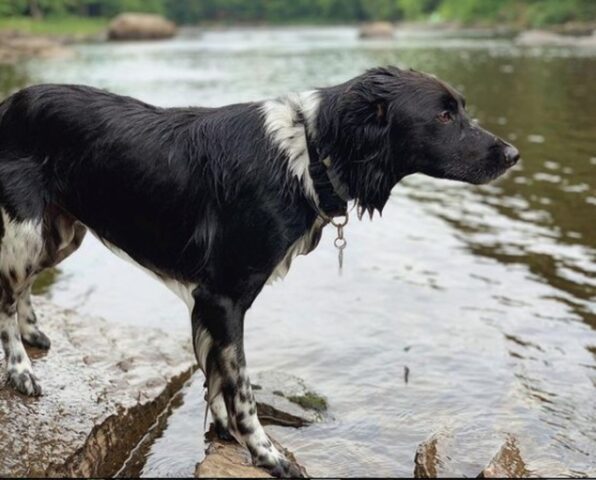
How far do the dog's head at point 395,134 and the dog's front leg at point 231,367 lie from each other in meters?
0.91

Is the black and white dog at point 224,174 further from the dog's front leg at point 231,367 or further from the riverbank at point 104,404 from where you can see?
the riverbank at point 104,404

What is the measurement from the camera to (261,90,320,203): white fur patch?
12.8 ft

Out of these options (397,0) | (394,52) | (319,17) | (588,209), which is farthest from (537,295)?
(319,17)

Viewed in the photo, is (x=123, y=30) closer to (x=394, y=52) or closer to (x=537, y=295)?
(x=394, y=52)

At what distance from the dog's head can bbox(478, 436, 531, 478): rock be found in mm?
1541

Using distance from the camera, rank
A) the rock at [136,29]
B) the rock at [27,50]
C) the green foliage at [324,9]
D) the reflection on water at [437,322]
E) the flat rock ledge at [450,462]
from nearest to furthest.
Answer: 1. the flat rock ledge at [450,462]
2. the reflection on water at [437,322]
3. the rock at [27,50]
4. the green foliage at [324,9]
5. the rock at [136,29]

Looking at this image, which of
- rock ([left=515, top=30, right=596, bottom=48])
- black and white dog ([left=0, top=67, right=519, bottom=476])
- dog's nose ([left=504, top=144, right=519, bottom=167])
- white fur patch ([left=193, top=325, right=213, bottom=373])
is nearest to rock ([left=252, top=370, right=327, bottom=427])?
black and white dog ([left=0, top=67, right=519, bottom=476])

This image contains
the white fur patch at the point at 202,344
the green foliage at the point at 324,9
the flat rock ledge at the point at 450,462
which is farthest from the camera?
the green foliage at the point at 324,9

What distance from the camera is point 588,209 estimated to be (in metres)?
9.73

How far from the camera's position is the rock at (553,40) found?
41.9m

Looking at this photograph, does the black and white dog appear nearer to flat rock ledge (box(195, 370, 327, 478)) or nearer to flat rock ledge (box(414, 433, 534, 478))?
flat rock ledge (box(195, 370, 327, 478))

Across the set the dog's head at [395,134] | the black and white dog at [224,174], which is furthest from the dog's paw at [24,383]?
the dog's head at [395,134]

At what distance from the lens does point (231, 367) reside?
4.09 m

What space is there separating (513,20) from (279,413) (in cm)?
7260
